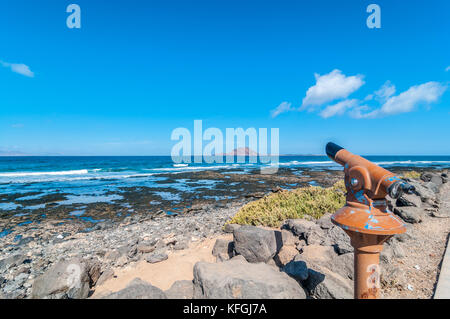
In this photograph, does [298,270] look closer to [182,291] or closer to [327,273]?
[327,273]

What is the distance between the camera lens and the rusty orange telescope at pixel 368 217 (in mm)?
1774

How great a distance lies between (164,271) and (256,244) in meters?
1.89

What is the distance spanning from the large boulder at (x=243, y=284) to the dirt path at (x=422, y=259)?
199cm

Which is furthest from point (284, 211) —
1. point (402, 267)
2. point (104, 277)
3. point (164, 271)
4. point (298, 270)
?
Answer: point (104, 277)

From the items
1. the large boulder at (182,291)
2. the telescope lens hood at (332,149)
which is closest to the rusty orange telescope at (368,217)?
the telescope lens hood at (332,149)

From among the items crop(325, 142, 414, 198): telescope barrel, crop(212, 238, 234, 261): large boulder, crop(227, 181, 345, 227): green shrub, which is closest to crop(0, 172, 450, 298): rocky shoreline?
crop(212, 238, 234, 261): large boulder

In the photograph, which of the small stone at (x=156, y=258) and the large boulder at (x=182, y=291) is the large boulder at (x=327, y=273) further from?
the small stone at (x=156, y=258)

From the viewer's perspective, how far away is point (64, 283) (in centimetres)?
363

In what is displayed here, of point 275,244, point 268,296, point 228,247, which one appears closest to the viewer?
point 268,296
